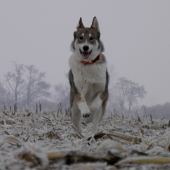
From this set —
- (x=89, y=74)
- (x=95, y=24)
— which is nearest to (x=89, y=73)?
(x=89, y=74)

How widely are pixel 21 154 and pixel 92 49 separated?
3.87m

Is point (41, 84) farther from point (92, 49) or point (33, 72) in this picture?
point (92, 49)

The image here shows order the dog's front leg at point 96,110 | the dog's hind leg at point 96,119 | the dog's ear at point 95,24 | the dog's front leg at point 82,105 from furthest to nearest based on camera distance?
the dog's ear at point 95,24 < the dog's hind leg at point 96,119 < the dog's front leg at point 96,110 < the dog's front leg at point 82,105

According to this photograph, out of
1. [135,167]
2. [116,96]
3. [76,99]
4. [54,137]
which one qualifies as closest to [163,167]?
[135,167]

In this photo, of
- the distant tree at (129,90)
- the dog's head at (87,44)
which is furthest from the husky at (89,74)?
the distant tree at (129,90)

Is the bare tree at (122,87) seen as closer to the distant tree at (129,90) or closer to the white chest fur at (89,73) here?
the distant tree at (129,90)

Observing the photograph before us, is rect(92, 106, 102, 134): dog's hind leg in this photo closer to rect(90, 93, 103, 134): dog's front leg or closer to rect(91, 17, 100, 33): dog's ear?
rect(90, 93, 103, 134): dog's front leg

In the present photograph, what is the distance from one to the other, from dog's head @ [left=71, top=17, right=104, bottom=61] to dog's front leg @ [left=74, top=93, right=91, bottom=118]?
2.69ft

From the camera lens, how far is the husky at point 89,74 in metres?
4.60

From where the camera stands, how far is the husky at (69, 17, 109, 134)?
4602 mm

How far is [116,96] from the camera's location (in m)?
42.6

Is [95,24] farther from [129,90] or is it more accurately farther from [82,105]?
[129,90]

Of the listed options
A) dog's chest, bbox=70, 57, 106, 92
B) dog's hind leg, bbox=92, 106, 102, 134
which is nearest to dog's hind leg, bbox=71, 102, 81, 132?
dog's hind leg, bbox=92, 106, 102, 134

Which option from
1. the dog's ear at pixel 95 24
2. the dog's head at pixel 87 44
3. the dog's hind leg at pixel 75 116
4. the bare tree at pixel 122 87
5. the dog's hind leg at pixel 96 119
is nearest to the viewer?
the dog's hind leg at pixel 96 119
